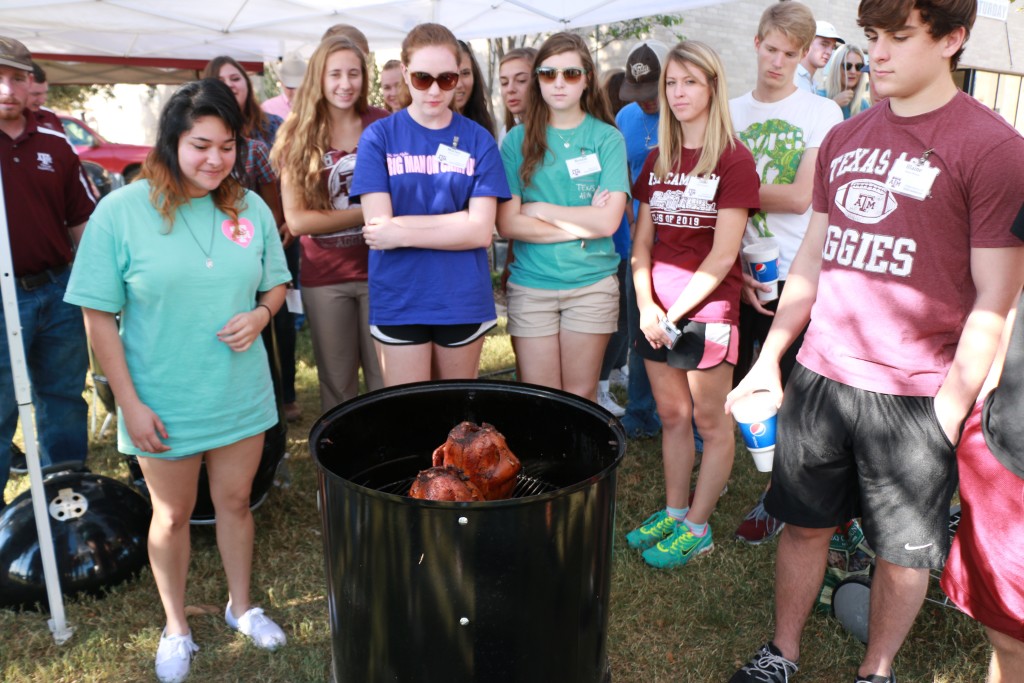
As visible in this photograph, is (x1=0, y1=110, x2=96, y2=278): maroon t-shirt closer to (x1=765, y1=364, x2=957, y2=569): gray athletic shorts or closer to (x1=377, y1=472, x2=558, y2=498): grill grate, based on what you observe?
(x1=377, y1=472, x2=558, y2=498): grill grate

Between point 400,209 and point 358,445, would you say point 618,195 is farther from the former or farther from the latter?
point 358,445

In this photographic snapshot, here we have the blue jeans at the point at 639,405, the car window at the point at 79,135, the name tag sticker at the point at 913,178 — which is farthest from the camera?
the car window at the point at 79,135

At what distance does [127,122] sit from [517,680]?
78.9 feet

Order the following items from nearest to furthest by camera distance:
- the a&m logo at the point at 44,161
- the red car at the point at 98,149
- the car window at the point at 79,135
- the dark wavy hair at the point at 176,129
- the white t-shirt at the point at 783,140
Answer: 1. the dark wavy hair at the point at 176,129
2. the white t-shirt at the point at 783,140
3. the a&m logo at the point at 44,161
4. the red car at the point at 98,149
5. the car window at the point at 79,135

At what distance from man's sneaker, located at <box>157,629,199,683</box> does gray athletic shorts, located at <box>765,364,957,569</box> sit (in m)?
2.14

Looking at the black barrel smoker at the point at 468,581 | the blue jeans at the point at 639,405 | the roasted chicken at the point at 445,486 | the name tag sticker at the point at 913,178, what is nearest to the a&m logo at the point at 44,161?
the black barrel smoker at the point at 468,581

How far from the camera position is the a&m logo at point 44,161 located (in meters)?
3.64

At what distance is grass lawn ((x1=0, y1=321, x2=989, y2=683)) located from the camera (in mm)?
2779

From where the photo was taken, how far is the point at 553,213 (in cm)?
332

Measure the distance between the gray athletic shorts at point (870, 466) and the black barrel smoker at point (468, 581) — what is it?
754mm

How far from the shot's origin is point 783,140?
135 inches

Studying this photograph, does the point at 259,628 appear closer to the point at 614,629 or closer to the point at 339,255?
the point at 614,629

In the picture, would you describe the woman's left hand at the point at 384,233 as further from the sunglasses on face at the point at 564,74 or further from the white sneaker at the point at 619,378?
the white sneaker at the point at 619,378

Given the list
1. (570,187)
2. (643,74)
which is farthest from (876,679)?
(643,74)
